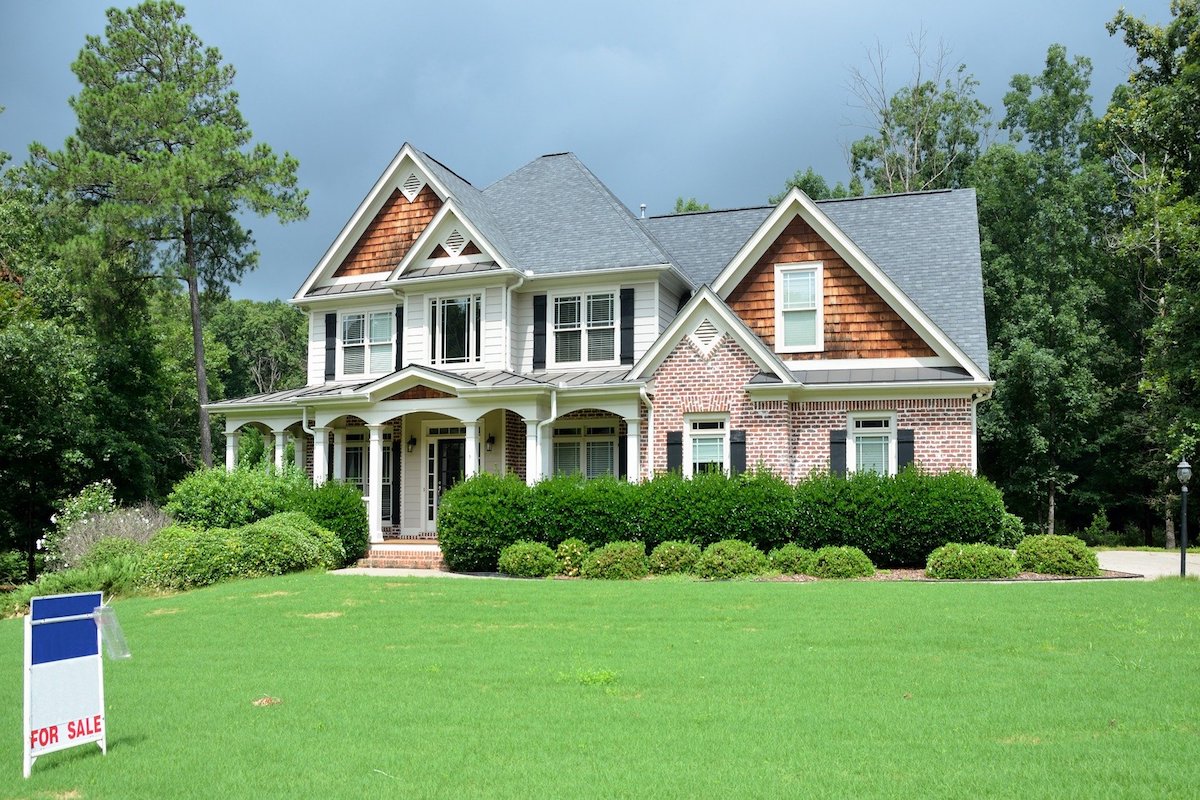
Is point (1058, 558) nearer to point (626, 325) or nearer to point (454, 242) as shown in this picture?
point (626, 325)

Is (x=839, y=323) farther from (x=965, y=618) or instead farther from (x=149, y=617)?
(x=149, y=617)

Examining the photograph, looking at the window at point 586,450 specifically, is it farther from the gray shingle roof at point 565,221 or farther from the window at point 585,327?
the gray shingle roof at point 565,221

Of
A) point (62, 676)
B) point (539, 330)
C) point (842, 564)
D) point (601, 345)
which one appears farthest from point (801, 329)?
point (62, 676)

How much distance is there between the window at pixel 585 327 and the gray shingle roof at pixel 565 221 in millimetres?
814

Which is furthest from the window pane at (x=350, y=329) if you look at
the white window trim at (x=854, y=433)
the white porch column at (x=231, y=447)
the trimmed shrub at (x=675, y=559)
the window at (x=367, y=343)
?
the white window trim at (x=854, y=433)

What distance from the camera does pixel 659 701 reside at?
786 cm

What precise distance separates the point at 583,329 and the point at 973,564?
34.5 feet

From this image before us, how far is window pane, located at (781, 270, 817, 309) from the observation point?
21234 millimetres

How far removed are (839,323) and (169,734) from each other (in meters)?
16.5

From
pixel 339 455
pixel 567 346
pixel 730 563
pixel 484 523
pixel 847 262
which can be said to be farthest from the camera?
pixel 339 455

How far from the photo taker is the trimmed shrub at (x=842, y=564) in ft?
53.6

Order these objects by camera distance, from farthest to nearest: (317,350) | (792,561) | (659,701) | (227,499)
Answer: (317,350) → (227,499) → (792,561) → (659,701)

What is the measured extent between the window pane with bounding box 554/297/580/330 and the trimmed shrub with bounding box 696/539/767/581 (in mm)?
8202

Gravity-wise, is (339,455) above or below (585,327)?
below
